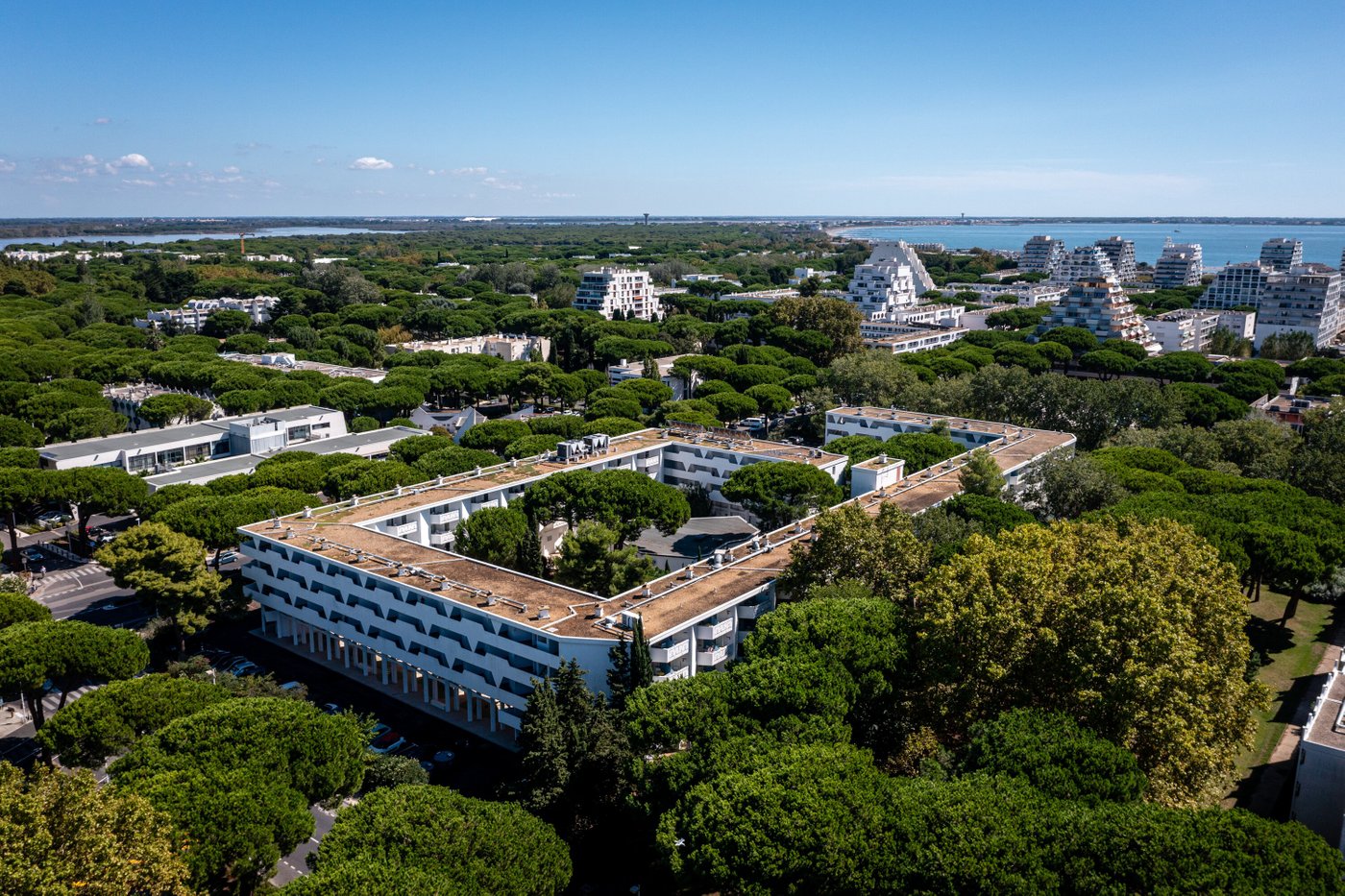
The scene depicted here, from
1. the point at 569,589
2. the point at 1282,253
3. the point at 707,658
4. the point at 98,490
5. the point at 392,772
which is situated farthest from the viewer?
the point at 1282,253

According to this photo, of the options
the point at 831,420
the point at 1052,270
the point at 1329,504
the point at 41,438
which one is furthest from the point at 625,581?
the point at 1052,270

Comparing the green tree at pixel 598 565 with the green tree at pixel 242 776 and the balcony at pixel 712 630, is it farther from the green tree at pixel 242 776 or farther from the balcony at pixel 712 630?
the green tree at pixel 242 776

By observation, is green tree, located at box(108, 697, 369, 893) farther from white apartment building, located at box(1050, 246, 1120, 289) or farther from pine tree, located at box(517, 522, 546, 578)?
white apartment building, located at box(1050, 246, 1120, 289)

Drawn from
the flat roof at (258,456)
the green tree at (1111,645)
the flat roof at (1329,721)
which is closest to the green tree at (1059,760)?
the green tree at (1111,645)

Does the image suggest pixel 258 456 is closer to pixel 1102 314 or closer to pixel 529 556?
pixel 529 556

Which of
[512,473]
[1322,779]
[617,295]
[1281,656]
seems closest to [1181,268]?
[617,295]
